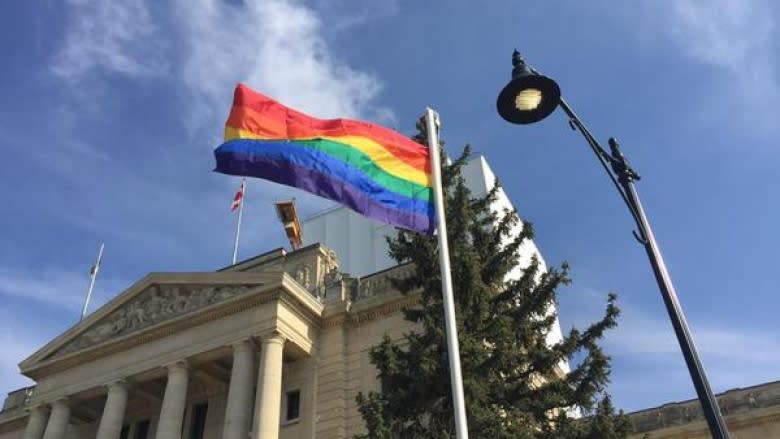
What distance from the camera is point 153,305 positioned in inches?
1278

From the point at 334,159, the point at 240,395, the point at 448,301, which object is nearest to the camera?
the point at 448,301

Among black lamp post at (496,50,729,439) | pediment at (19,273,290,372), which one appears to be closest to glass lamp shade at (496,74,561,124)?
black lamp post at (496,50,729,439)

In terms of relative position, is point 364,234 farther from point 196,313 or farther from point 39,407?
point 39,407

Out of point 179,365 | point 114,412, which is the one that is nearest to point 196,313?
point 179,365

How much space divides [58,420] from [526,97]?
30.1 meters

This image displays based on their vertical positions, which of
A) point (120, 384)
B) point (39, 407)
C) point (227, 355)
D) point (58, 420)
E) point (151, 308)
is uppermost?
point (151, 308)

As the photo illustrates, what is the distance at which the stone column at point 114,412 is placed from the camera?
29.0 meters

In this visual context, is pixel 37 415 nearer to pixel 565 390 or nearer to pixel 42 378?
pixel 42 378

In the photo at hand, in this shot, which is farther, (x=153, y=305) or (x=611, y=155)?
(x=153, y=305)

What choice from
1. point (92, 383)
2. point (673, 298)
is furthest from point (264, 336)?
point (673, 298)

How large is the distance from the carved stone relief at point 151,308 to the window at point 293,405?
4.90 meters

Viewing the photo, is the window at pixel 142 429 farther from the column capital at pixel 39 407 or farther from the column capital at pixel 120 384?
the column capital at pixel 39 407

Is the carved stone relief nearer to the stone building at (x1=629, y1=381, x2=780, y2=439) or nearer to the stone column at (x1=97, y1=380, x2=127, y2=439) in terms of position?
the stone column at (x1=97, y1=380, x2=127, y2=439)

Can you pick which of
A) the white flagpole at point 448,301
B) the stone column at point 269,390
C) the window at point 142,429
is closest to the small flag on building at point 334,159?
the white flagpole at point 448,301
